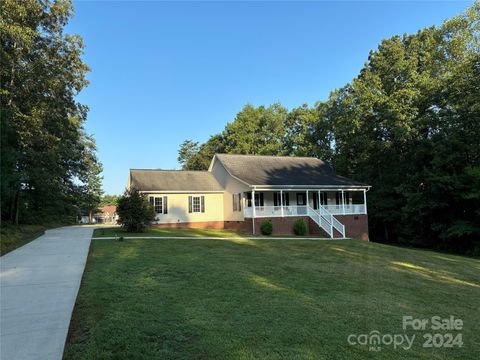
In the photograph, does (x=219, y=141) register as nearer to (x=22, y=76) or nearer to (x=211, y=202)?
(x=211, y=202)

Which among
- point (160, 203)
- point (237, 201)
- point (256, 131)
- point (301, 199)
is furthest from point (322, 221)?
point (256, 131)

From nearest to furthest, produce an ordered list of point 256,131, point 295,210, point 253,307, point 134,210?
point 253,307 → point 134,210 → point 295,210 → point 256,131

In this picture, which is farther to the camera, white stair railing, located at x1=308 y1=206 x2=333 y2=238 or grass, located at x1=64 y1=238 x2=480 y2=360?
white stair railing, located at x1=308 y1=206 x2=333 y2=238

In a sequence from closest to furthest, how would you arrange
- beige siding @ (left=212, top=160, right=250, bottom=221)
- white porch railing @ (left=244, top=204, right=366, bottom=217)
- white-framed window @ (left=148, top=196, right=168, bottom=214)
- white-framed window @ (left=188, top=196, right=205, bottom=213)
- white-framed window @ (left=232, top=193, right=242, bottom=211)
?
white porch railing @ (left=244, top=204, right=366, bottom=217) < beige siding @ (left=212, top=160, right=250, bottom=221) < white-framed window @ (left=232, top=193, right=242, bottom=211) < white-framed window @ (left=148, top=196, right=168, bottom=214) < white-framed window @ (left=188, top=196, right=205, bottom=213)

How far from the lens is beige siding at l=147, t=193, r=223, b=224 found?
2720 cm

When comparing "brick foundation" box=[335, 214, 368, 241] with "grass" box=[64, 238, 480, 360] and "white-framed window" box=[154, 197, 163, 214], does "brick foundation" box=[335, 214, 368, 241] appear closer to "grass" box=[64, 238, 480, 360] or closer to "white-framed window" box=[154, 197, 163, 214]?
"white-framed window" box=[154, 197, 163, 214]

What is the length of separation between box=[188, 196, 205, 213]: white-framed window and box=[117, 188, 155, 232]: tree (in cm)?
778

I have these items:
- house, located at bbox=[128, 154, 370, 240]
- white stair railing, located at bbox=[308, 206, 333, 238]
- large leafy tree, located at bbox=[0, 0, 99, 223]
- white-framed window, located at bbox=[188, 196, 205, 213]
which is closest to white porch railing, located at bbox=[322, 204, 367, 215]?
house, located at bbox=[128, 154, 370, 240]

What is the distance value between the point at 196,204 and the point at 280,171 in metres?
6.98

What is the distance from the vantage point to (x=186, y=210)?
27.9 meters

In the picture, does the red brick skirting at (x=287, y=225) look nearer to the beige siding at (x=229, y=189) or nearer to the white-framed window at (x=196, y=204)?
the beige siding at (x=229, y=189)

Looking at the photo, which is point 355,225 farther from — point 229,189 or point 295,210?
point 229,189

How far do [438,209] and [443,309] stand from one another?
2457 centimetres

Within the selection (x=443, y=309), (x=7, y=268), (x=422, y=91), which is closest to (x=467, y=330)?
(x=443, y=309)
